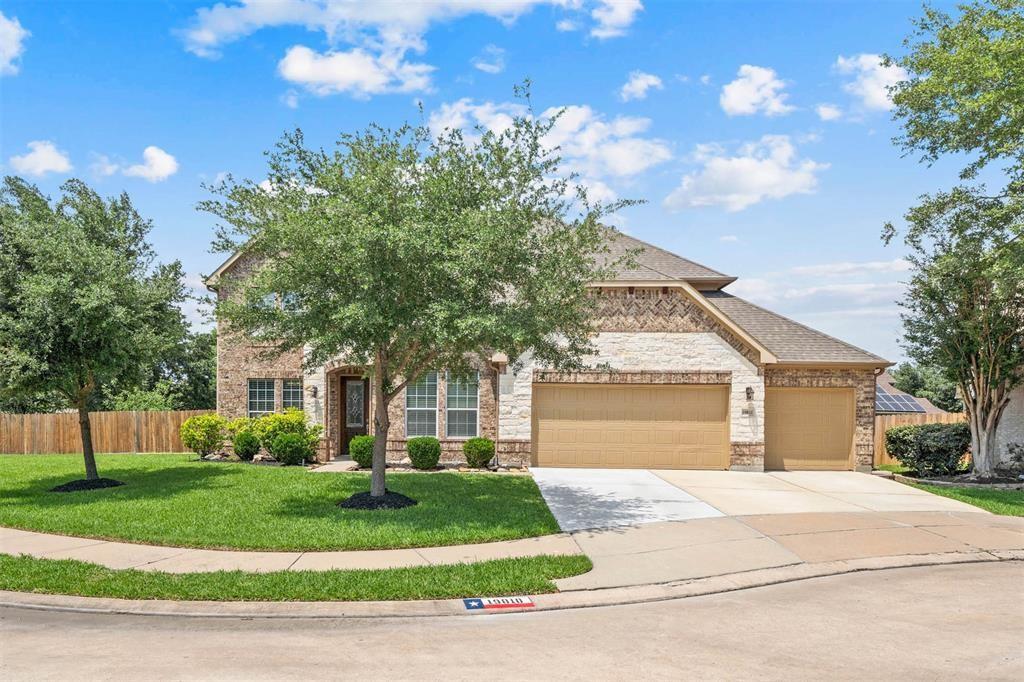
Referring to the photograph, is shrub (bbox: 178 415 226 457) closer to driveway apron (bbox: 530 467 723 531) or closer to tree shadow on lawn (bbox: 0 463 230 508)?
tree shadow on lawn (bbox: 0 463 230 508)

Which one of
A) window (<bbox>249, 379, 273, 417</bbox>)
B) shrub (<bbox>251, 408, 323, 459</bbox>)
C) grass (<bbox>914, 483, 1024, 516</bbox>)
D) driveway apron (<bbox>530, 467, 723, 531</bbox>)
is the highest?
window (<bbox>249, 379, 273, 417</bbox>)

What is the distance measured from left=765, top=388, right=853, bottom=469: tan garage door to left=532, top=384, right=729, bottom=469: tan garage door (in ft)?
4.84

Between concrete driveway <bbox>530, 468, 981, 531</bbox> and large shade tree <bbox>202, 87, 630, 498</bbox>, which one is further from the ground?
large shade tree <bbox>202, 87, 630, 498</bbox>

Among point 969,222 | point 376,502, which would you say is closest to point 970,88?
point 969,222

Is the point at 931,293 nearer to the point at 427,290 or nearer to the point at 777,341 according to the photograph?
the point at 777,341

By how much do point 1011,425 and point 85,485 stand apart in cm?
2284

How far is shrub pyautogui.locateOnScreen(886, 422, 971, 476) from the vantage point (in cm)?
1759

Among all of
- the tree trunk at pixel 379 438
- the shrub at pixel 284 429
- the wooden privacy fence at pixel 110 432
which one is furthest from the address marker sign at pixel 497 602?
the wooden privacy fence at pixel 110 432

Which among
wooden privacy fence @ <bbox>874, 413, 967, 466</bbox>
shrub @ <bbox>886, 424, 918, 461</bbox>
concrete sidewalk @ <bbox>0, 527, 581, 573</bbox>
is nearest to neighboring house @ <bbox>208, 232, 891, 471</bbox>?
shrub @ <bbox>886, 424, 918, 461</bbox>

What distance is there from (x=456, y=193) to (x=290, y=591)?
6.30 meters

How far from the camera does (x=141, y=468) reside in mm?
17500

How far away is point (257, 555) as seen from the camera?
902 centimetres

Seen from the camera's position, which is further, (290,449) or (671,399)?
(671,399)

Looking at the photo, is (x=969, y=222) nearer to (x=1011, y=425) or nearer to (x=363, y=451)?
(x=1011, y=425)
